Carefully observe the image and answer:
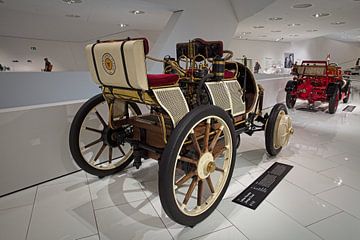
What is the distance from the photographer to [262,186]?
2676 mm

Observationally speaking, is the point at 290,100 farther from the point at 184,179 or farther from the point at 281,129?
the point at 184,179

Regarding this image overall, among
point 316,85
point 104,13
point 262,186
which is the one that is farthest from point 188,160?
point 104,13

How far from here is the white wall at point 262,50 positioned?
1728 centimetres

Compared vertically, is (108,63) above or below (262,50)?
below

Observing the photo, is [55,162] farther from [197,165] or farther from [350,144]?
Result: [350,144]

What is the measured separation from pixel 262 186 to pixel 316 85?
18.1 ft

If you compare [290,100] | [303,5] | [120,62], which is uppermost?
[303,5]

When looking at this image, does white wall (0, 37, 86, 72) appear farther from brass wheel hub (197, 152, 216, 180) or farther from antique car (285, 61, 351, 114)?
brass wheel hub (197, 152, 216, 180)

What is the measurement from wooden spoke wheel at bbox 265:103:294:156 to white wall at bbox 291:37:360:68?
65.4ft

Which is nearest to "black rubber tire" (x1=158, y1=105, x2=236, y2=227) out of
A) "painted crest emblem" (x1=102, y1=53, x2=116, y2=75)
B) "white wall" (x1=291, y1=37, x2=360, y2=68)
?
"painted crest emblem" (x1=102, y1=53, x2=116, y2=75)

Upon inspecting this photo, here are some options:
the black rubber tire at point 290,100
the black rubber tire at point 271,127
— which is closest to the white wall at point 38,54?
the black rubber tire at point 290,100

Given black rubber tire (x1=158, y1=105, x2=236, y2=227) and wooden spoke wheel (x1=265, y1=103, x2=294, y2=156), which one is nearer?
black rubber tire (x1=158, y1=105, x2=236, y2=227)

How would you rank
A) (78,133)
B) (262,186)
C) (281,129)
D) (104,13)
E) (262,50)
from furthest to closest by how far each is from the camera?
(262,50), (104,13), (281,129), (262,186), (78,133)

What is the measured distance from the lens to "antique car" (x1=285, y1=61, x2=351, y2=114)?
6.43 m
